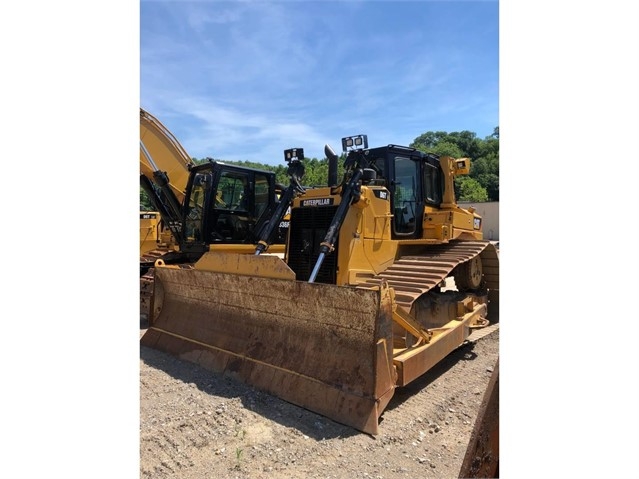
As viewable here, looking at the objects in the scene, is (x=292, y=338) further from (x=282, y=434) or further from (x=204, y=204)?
(x=204, y=204)

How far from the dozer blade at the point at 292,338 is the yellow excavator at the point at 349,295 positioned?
1 centimetres

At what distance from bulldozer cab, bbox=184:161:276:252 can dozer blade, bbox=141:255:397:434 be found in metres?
2.86

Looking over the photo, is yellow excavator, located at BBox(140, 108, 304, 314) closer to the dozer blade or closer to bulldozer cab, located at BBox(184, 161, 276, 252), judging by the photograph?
bulldozer cab, located at BBox(184, 161, 276, 252)

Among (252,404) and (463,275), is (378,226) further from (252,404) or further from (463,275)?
(252,404)

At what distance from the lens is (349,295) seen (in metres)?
3.91

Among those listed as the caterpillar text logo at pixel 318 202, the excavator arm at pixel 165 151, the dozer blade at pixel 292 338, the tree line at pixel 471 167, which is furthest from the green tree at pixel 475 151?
the dozer blade at pixel 292 338

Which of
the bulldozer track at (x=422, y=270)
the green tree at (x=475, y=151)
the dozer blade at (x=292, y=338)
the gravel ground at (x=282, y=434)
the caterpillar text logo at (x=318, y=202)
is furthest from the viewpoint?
the green tree at (x=475, y=151)

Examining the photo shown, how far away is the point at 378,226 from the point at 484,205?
28.3 m

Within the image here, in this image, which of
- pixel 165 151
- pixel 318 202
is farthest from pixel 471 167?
pixel 318 202

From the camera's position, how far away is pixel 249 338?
4.72 m

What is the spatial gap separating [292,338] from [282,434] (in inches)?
42.5

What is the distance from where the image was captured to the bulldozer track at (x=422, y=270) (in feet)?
15.3

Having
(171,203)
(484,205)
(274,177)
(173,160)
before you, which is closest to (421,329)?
(274,177)

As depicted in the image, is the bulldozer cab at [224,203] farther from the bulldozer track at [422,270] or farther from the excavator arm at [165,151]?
the bulldozer track at [422,270]
